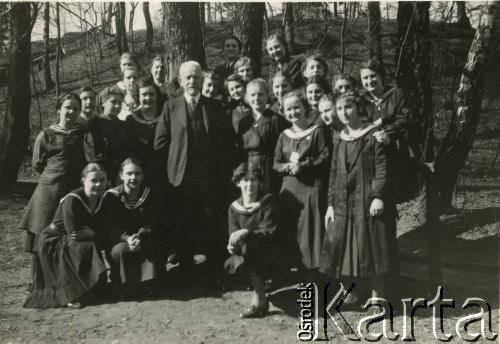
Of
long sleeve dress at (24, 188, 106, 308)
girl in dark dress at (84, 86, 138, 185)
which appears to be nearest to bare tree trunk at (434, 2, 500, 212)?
girl in dark dress at (84, 86, 138, 185)

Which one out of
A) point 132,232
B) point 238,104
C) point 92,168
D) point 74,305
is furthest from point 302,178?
point 74,305

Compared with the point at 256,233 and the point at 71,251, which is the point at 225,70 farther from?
the point at 71,251

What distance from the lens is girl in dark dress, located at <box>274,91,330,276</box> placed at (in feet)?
12.1

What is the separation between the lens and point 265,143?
387 centimetres

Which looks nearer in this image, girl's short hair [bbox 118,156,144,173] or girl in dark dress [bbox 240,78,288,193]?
girl in dark dress [bbox 240,78,288,193]

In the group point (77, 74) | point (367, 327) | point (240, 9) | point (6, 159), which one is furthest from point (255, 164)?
point (77, 74)

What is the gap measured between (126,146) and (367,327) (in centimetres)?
219

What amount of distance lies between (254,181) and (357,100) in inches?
34.5

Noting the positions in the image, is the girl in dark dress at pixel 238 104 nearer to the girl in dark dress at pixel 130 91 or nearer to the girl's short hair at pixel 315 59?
the girl's short hair at pixel 315 59

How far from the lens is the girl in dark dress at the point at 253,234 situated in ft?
11.8

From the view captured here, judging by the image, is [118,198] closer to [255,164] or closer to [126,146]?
[126,146]

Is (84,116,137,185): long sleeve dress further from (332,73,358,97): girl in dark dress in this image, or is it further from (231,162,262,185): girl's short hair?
(332,73,358,97): girl in dark dress

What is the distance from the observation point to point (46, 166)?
4.21 metres

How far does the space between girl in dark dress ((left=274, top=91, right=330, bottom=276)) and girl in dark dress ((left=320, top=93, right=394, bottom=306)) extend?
0.11m
